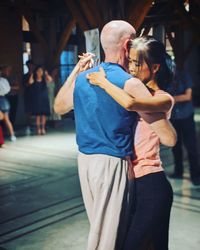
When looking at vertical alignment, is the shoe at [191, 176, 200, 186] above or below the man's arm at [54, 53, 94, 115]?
below

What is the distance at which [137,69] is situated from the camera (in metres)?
2.16

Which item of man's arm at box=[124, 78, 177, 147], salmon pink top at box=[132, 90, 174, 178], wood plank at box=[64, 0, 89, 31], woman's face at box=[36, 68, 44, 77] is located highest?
wood plank at box=[64, 0, 89, 31]

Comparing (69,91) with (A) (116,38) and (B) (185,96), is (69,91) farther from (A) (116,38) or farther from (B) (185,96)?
(B) (185,96)

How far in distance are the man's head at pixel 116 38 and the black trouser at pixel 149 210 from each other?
0.64 metres

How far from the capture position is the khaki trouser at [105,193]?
207cm

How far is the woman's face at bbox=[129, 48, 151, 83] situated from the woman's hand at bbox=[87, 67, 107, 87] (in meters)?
0.18

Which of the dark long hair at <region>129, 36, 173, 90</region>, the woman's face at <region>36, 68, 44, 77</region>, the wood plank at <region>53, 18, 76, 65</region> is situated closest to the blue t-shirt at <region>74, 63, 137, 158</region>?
the dark long hair at <region>129, 36, 173, 90</region>

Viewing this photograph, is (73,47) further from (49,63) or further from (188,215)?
(188,215)

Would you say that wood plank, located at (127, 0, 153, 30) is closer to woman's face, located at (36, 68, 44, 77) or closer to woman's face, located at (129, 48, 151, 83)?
woman's face, located at (36, 68, 44, 77)

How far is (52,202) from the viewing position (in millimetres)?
4629

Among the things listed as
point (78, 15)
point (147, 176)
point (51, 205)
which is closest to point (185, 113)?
point (51, 205)

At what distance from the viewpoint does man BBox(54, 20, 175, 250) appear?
203 centimetres

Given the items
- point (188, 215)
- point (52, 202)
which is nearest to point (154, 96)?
point (188, 215)

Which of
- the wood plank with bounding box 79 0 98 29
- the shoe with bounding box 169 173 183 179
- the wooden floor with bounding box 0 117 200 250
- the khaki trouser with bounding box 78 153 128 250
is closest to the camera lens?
the khaki trouser with bounding box 78 153 128 250
